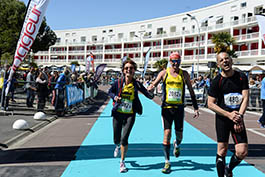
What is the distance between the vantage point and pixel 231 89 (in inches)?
161

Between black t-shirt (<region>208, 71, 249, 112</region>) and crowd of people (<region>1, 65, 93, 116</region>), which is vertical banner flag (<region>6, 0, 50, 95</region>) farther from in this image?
black t-shirt (<region>208, 71, 249, 112</region>)

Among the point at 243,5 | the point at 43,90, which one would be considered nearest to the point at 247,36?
the point at 243,5

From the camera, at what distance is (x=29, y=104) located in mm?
13242

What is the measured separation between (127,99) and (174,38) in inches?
2422

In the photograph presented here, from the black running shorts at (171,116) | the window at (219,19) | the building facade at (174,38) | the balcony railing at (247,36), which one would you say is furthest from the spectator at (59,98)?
the window at (219,19)

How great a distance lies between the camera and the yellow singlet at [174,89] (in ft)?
16.8

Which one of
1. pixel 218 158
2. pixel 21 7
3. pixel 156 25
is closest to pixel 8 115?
pixel 218 158

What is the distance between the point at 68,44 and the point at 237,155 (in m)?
88.5

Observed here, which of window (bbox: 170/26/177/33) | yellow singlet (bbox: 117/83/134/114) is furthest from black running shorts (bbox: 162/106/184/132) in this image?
window (bbox: 170/26/177/33)

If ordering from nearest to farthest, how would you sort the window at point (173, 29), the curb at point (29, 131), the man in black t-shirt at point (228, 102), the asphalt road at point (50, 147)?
1. the man in black t-shirt at point (228, 102)
2. the asphalt road at point (50, 147)
3. the curb at point (29, 131)
4. the window at point (173, 29)

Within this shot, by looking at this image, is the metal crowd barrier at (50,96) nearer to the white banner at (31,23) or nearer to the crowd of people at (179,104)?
the white banner at (31,23)

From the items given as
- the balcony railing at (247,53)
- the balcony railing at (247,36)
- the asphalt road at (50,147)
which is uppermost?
the balcony railing at (247,36)

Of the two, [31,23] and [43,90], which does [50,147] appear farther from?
[43,90]

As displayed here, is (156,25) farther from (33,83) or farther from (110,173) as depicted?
(110,173)
